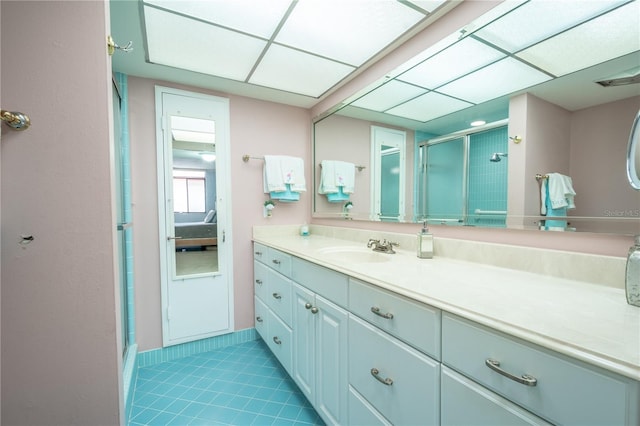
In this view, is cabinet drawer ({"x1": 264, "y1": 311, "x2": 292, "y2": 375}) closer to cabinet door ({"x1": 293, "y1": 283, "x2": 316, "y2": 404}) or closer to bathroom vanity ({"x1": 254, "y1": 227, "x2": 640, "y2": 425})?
cabinet door ({"x1": 293, "y1": 283, "x2": 316, "y2": 404})

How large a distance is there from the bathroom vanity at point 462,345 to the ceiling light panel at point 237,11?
1.23 metres

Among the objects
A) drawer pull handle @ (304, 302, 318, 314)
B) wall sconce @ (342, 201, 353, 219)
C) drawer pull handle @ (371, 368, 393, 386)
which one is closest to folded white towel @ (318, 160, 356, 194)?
wall sconce @ (342, 201, 353, 219)

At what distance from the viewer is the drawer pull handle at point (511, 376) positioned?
530mm

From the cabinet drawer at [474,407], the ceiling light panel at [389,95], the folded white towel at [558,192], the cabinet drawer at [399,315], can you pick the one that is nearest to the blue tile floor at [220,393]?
the cabinet drawer at [399,315]

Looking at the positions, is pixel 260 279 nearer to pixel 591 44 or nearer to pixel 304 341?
pixel 304 341

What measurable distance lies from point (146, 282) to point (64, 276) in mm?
1283

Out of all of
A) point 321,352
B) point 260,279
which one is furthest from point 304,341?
point 260,279

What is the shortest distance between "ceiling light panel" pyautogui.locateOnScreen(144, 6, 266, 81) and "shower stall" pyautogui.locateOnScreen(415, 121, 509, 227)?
1195mm

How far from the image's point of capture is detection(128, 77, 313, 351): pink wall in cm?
192

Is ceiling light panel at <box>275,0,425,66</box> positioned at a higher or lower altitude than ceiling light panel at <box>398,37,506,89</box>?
higher

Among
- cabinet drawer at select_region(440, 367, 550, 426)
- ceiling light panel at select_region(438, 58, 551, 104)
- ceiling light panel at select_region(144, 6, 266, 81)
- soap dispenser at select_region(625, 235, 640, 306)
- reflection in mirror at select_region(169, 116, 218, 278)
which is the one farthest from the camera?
reflection in mirror at select_region(169, 116, 218, 278)

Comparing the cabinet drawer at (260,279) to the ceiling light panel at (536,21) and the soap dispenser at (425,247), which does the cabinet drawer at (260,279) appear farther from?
the ceiling light panel at (536,21)

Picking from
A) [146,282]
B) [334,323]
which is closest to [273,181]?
[146,282]

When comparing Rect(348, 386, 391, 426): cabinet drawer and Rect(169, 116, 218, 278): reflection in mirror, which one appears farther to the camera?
Rect(169, 116, 218, 278): reflection in mirror
